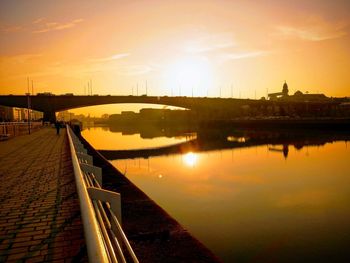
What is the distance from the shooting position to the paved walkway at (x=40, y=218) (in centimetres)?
409

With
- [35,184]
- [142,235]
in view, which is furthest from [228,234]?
[35,184]

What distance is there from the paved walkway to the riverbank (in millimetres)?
1115

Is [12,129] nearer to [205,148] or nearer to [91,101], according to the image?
[205,148]

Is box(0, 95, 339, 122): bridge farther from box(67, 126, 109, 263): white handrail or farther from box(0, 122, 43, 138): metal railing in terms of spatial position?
box(67, 126, 109, 263): white handrail

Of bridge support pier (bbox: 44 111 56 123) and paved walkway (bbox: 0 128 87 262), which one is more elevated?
bridge support pier (bbox: 44 111 56 123)

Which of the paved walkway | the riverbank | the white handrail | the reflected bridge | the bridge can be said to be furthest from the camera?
the bridge

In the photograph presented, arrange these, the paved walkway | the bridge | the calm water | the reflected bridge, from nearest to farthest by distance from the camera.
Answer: the paved walkway < the calm water < the reflected bridge < the bridge

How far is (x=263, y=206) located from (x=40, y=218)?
373 inches

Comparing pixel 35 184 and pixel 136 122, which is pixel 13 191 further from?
pixel 136 122

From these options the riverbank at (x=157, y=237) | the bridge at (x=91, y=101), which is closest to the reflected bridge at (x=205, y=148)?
the riverbank at (x=157, y=237)

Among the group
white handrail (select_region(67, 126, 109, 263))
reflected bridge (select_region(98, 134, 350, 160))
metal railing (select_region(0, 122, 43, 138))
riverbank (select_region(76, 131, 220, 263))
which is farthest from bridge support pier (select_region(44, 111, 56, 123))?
white handrail (select_region(67, 126, 109, 263))

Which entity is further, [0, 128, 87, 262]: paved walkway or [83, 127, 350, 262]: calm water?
[83, 127, 350, 262]: calm water

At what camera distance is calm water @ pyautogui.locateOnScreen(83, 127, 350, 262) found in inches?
329

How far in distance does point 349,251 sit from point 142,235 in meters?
6.14
